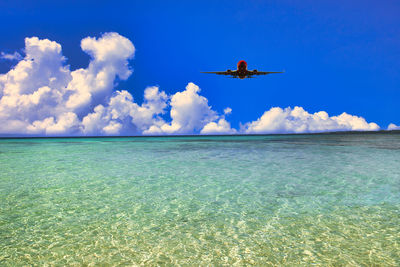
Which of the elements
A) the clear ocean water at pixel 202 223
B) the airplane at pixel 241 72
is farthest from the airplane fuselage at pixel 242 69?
the clear ocean water at pixel 202 223

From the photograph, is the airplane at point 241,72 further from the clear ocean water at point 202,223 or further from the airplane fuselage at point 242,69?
the clear ocean water at point 202,223

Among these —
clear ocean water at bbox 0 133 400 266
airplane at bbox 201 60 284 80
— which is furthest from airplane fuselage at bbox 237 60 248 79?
clear ocean water at bbox 0 133 400 266

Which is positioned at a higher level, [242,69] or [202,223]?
[242,69]

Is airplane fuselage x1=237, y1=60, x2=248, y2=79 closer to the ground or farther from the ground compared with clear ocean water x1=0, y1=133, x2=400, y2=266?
farther from the ground

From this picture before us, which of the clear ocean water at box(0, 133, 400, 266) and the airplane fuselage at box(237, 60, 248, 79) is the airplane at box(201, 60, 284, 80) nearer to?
the airplane fuselage at box(237, 60, 248, 79)

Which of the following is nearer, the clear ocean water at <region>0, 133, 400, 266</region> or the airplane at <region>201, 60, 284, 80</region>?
the clear ocean water at <region>0, 133, 400, 266</region>

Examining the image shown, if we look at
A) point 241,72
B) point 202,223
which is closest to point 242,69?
point 241,72

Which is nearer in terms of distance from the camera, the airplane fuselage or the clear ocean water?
the clear ocean water

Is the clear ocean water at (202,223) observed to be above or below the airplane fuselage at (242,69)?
below

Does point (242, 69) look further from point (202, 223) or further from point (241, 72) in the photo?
point (202, 223)

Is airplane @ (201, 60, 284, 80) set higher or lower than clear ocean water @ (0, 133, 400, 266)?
higher

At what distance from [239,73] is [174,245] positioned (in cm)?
3219

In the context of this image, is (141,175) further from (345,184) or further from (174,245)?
(345,184)

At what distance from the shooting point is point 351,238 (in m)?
5.65
